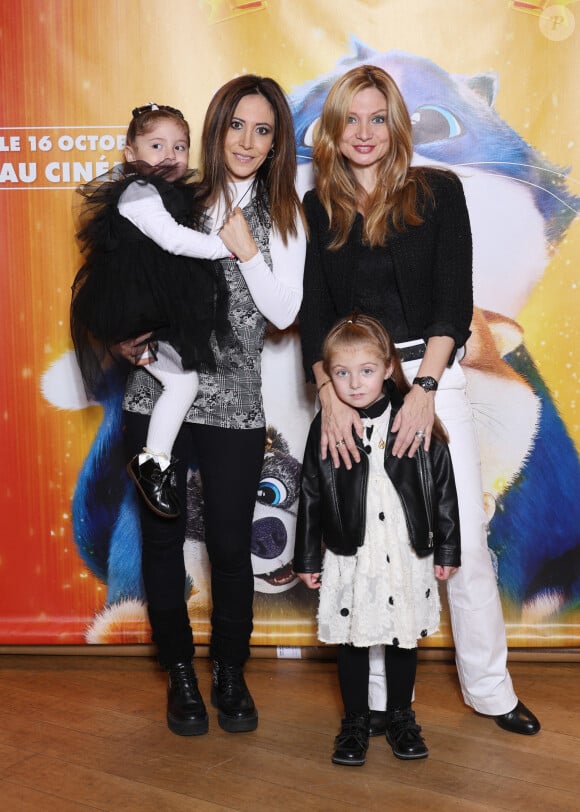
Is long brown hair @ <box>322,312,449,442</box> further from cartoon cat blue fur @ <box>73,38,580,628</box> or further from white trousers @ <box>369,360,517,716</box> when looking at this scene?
cartoon cat blue fur @ <box>73,38,580,628</box>

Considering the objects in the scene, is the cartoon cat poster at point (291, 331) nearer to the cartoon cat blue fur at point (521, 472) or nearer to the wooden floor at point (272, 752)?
the cartoon cat blue fur at point (521, 472)

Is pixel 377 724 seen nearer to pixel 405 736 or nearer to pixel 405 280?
pixel 405 736

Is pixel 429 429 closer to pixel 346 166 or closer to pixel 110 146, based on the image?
pixel 346 166

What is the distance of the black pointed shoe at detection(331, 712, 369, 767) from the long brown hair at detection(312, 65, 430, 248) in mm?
1138

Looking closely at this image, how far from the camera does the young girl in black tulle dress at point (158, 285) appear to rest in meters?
2.22

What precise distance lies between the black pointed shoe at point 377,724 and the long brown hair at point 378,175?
1163 millimetres

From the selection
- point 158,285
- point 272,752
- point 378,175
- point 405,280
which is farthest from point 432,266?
point 272,752

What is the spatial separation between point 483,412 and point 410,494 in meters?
0.73

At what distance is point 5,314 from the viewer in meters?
2.84

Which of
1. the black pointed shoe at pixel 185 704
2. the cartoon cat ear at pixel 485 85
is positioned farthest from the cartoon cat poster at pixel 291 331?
the black pointed shoe at pixel 185 704

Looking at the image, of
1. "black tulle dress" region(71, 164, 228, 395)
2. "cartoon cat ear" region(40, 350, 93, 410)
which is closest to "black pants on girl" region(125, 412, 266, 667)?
"black tulle dress" region(71, 164, 228, 395)

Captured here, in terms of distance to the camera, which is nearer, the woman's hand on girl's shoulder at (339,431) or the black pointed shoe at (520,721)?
the woman's hand on girl's shoulder at (339,431)

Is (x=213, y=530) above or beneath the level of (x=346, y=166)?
beneath

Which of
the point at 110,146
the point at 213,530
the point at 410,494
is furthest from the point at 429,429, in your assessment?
the point at 110,146
